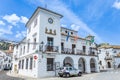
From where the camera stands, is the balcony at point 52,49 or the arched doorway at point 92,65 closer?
the balcony at point 52,49

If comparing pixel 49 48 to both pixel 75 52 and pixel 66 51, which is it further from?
pixel 75 52

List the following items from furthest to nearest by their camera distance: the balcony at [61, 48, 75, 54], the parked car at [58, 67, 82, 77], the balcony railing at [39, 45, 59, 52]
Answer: the balcony at [61, 48, 75, 54]
the balcony railing at [39, 45, 59, 52]
the parked car at [58, 67, 82, 77]

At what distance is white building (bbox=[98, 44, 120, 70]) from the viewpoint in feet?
155

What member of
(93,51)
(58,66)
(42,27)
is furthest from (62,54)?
(93,51)

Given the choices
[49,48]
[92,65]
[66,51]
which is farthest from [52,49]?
[92,65]

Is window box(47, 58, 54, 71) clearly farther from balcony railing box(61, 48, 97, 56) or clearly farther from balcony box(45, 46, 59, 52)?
balcony railing box(61, 48, 97, 56)

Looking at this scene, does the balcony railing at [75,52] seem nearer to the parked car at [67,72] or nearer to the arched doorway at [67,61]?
the arched doorway at [67,61]

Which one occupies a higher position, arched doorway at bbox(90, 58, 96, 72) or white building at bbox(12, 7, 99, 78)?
white building at bbox(12, 7, 99, 78)

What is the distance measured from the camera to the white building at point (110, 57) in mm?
47172

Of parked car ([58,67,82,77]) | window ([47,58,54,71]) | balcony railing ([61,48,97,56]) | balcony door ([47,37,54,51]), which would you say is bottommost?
parked car ([58,67,82,77])

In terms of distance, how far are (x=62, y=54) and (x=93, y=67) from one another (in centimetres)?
1015

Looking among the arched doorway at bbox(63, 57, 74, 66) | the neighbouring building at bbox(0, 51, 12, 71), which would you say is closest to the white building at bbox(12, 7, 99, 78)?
the arched doorway at bbox(63, 57, 74, 66)

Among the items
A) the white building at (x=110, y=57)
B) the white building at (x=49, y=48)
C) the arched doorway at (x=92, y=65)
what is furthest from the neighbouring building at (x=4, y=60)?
the arched doorway at (x=92, y=65)

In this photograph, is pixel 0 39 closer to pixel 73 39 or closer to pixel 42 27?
pixel 42 27
